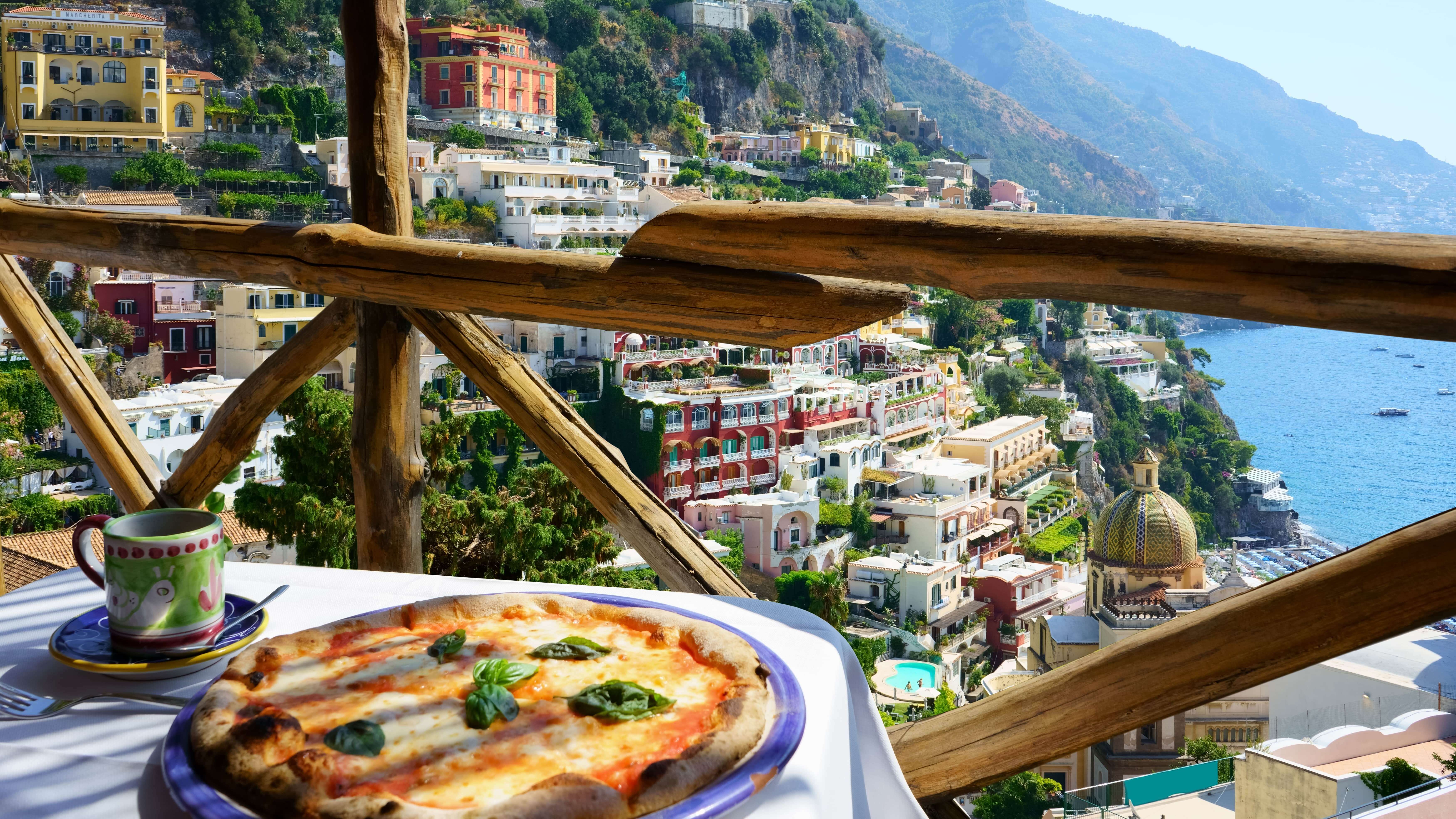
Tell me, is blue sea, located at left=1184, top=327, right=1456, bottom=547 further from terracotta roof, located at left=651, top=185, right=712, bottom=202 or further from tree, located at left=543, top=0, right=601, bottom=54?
tree, located at left=543, top=0, right=601, bottom=54

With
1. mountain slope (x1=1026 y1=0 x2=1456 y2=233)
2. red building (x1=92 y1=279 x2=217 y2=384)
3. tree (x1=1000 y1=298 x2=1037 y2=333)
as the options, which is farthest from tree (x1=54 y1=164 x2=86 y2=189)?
mountain slope (x1=1026 y1=0 x2=1456 y2=233)

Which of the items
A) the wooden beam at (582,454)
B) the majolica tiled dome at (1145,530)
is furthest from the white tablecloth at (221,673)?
the majolica tiled dome at (1145,530)

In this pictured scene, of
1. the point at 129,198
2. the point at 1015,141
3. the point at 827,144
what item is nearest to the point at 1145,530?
the point at 129,198

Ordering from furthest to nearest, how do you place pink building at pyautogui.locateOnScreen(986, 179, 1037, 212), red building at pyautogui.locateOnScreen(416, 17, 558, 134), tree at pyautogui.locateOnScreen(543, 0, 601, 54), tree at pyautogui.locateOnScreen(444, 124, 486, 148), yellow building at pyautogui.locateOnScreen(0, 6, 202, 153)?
1. pink building at pyautogui.locateOnScreen(986, 179, 1037, 212)
2. tree at pyautogui.locateOnScreen(543, 0, 601, 54)
3. red building at pyautogui.locateOnScreen(416, 17, 558, 134)
4. tree at pyautogui.locateOnScreen(444, 124, 486, 148)
5. yellow building at pyautogui.locateOnScreen(0, 6, 202, 153)

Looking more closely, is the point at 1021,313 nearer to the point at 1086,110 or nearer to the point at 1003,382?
the point at 1003,382

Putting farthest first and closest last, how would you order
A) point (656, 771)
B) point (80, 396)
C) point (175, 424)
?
point (175, 424) → point (80, 396) → point (656, 771)
